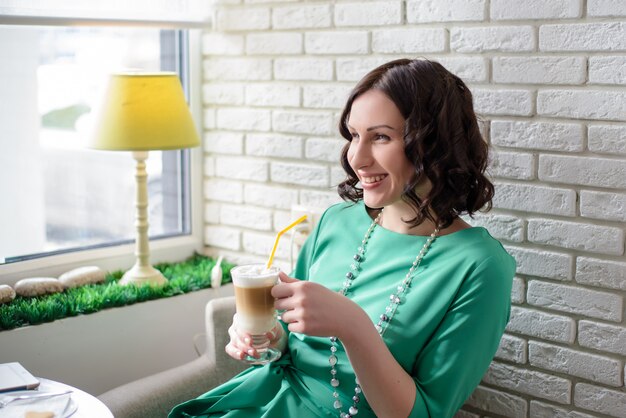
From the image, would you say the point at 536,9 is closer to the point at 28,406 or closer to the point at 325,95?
the point at 325,95

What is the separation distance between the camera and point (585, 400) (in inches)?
78.7

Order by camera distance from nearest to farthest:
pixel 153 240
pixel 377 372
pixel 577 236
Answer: pixel 377 372
pixel 577 236
pixel 153 240

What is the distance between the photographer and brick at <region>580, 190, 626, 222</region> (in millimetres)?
1890

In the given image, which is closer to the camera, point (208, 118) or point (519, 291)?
point (519, 291)

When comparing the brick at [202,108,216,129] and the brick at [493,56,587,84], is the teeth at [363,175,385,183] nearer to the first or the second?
the brick at [493,56,587,84]

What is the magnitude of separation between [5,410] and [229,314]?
756 mm

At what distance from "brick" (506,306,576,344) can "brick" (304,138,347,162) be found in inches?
29.2

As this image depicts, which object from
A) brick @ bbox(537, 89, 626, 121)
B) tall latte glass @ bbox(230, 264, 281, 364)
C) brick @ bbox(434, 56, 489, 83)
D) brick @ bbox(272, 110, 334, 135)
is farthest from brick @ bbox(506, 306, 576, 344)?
brick @ bbox(272, 110, 334, 135)

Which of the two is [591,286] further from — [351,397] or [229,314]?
[229,314]

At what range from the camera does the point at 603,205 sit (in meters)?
1.92

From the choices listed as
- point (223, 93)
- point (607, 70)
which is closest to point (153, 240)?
point (223, 93)

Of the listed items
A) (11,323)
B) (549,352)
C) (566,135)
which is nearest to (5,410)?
(11,323)

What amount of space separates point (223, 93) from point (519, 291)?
4.28ft

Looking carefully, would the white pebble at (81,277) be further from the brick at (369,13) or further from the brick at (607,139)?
the brick at (607,139)
